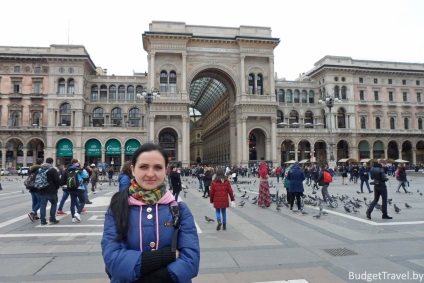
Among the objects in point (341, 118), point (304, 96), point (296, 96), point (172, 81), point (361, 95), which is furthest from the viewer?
point (304, 96)

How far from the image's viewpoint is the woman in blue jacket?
2338 millimetres

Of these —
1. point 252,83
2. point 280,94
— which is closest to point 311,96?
point 280,94

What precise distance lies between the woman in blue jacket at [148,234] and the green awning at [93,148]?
53.9m

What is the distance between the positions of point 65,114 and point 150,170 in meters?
57.0

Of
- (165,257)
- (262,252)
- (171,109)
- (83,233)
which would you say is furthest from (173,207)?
(171,109)

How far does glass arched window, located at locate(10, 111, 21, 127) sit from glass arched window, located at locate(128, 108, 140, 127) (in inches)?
694

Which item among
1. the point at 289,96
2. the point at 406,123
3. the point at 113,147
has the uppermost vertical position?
the point at 289,96

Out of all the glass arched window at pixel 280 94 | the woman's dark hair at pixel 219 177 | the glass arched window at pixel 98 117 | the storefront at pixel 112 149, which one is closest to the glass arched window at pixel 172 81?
the storefront at pixel 112 149

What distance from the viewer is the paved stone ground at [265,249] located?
524cm

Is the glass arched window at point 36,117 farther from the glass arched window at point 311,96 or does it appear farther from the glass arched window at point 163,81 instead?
the glass arched window at point 311,96

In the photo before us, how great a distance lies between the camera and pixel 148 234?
2439 millimetres

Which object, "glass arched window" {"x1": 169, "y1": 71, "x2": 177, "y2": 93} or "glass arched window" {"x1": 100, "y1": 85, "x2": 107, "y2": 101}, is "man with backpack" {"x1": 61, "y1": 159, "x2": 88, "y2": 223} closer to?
"glass arched window" {"x1": 169, "y1": 71, "x2": 177, "y2": 93}

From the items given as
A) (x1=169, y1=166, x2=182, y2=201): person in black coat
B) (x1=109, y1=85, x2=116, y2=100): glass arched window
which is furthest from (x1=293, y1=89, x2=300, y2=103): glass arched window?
(x1=169, y1=166, x2=182, y2=201): person in black coat

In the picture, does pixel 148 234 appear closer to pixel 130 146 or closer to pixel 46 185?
pixel 46 185
